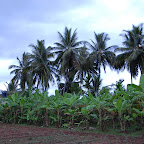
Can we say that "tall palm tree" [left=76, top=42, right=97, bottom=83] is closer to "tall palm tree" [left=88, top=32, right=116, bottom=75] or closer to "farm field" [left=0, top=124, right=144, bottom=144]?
"tall palm tree" [left=88, top=32, right=116, bottom=75]

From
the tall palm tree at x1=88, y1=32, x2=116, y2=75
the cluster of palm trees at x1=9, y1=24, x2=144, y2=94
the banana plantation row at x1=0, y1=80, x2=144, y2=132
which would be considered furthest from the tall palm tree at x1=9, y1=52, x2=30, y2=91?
the banana plantation row at x1=0, y1=80, x2=144, y2=132

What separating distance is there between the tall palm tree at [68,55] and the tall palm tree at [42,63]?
52.1 inches

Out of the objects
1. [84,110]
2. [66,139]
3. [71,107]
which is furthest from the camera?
[71,107]

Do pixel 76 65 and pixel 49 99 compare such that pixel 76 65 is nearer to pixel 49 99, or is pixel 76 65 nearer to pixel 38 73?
pixel 38 73

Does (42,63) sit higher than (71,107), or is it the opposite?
(42,63)

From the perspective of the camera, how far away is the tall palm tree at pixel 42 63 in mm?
29245

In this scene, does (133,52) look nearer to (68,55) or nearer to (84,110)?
(68,55)

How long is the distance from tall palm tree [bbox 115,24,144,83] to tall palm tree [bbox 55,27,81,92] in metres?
6.16

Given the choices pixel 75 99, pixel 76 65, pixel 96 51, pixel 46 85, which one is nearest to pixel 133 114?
pixel 75 99

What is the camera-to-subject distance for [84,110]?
719 cm

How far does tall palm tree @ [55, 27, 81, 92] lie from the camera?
93.0 ft

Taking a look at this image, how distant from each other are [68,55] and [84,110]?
21.2 m

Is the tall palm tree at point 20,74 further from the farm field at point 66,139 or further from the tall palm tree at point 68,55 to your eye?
the farm field at point 66,139

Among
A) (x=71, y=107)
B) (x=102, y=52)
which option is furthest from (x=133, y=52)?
(x=71, y=107)
